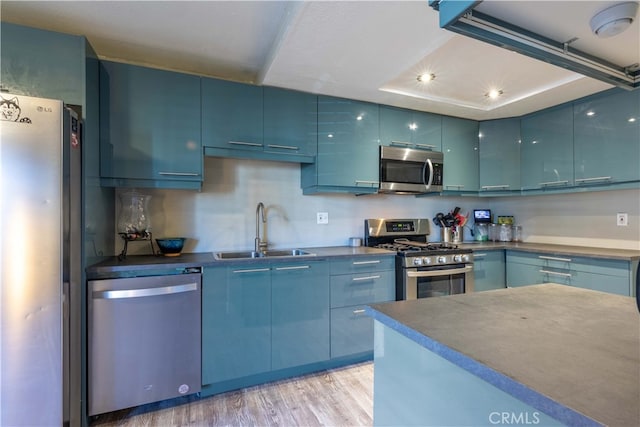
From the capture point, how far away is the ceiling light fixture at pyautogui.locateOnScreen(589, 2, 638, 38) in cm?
90

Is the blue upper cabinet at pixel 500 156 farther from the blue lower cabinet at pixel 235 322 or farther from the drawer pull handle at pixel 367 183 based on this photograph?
the blue lower cabinet at pixel 235 322

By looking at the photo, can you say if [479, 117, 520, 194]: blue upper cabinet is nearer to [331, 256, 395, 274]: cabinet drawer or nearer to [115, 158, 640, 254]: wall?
[115, 158, 640, 254]: wall

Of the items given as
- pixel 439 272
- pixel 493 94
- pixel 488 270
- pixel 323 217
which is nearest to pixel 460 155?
pixel 493 94

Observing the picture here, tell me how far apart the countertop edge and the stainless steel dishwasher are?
4.95ft

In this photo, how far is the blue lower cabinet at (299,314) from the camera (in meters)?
2.09

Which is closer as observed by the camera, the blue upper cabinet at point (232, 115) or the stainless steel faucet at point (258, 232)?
the blue upper cabinet at point (232, 115)

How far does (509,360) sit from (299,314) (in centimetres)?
168

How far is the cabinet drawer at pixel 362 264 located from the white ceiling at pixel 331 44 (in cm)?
136

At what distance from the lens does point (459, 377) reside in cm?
72

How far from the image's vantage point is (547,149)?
2844 mm

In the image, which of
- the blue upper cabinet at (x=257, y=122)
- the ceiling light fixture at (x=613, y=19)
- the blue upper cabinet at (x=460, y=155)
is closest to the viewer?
the ceiling light fixture at (x=613, y=19)

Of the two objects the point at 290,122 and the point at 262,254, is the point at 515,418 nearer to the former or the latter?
the point at 262,254

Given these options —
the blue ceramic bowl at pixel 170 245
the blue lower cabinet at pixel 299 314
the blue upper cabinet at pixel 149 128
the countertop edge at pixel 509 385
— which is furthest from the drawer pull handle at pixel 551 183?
the blue ceramic bowl at pixel 170 245

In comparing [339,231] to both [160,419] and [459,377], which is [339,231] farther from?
[459,377]
